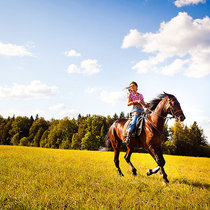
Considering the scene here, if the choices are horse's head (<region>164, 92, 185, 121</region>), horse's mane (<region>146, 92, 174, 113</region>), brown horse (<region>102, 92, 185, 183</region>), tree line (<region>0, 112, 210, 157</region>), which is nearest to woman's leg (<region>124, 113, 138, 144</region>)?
brown horse (<region>102, 92, 185, 183</region>)

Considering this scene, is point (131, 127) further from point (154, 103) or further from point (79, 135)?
point (79, 135)

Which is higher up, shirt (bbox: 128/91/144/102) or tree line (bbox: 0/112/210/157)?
shirt (bbox: 128/91/144/102)

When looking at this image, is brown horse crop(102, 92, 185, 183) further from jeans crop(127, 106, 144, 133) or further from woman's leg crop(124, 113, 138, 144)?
jeans crop(127, 106, 144, 133)

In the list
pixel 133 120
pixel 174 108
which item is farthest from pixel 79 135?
pixel 174 108

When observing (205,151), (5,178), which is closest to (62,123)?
(205,151)

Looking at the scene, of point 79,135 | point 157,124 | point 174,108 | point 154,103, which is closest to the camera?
point 174,108

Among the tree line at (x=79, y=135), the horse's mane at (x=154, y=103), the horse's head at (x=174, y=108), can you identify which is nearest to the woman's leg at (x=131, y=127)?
the horse's mane at (x=154, y=103)

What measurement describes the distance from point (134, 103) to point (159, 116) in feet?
4.38

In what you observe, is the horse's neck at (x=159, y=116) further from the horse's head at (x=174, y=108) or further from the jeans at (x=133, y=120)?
the jeans at (x=133, y=120)

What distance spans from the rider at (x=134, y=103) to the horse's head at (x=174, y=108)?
4.37 ft

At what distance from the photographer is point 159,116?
6434mm

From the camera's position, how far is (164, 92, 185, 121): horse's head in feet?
19.4

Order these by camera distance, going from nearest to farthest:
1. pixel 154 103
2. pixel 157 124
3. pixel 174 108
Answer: pixel 174 108 < pixel 157 124 < pixel 154 103

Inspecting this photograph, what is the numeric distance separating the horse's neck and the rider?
90 cm
